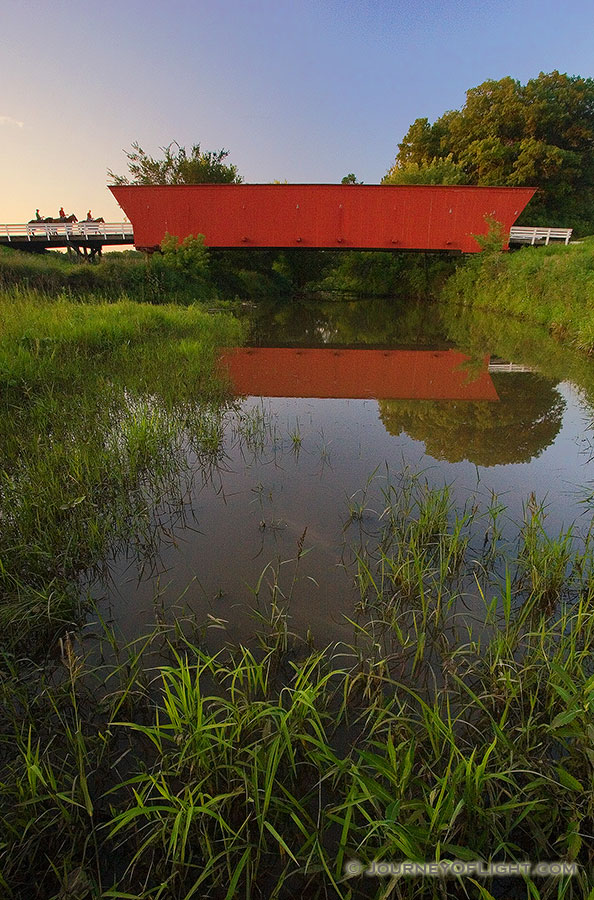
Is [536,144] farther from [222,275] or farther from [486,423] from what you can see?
[486,423]

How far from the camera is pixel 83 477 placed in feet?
9.76

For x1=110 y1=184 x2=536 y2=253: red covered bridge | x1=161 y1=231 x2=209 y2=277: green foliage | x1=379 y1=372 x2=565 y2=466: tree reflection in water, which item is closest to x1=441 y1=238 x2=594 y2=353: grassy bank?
x1=110 y1=184 x2=536 y2=253: red covered bridge

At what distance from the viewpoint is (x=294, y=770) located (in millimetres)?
1288

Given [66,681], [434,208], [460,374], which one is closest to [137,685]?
[66,681]

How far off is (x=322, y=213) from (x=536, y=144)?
19.3 metres

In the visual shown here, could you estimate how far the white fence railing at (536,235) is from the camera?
19781 millimetres

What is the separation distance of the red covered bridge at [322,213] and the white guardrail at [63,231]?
117 inches

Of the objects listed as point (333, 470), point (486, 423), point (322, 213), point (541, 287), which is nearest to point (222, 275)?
point (322, 213)

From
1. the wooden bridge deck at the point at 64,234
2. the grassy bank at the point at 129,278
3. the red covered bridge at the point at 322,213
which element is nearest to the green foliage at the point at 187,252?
the grassy bank at the point at 129,278

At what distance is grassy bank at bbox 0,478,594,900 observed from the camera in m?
1.08

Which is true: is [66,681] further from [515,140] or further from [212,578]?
[515,140]

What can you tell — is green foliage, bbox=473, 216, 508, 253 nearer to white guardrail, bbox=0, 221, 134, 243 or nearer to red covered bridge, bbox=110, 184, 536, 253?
red covered bridge, bbox=110, 184, 536, 253

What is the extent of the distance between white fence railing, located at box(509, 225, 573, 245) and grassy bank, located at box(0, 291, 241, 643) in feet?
64.0

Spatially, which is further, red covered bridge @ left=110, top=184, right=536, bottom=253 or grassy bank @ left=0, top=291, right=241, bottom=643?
red covered bridge @ left=110, top=184, right=536, bottom=253
